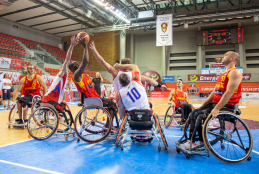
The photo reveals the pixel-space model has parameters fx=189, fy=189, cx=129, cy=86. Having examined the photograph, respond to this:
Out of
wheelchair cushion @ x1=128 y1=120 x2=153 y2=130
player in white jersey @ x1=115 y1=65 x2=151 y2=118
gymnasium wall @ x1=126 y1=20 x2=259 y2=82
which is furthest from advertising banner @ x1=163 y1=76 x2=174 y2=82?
wheelchair cushion @ x1=128 y1=120 x2=153 y2=130

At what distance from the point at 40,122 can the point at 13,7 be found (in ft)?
52.4

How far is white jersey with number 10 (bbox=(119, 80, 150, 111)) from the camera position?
264 centimetres

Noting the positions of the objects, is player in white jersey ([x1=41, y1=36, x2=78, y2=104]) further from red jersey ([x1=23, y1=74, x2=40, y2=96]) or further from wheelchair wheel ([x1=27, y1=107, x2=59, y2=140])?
red jersey ([x1=23, y1=74, x2=40, y2=96])

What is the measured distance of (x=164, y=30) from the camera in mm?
13984

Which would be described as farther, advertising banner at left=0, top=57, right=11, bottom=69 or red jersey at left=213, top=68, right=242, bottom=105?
advertising banner at left=0, top=57, right=11, bottom=69

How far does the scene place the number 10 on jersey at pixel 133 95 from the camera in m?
2.63

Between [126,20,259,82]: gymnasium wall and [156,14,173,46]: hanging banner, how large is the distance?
7.17 m

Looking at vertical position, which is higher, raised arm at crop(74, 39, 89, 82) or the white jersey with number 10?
raised arm at crop(74, 39, 89, 82)

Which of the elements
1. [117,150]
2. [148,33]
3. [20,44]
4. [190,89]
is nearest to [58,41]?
[20,44]

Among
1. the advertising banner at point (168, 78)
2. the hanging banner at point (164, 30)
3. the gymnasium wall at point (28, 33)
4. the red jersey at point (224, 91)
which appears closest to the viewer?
the red jersey at point (224, 91)

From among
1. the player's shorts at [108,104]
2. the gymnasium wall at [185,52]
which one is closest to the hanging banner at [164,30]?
the gymnasium wall at [185,52]

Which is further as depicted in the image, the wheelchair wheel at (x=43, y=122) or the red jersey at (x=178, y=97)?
the red jersey at (x=178, y=97)

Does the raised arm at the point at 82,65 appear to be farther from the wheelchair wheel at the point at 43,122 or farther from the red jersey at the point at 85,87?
the wheelchair wheel at the point at 43,122

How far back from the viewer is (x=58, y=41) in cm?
2327
